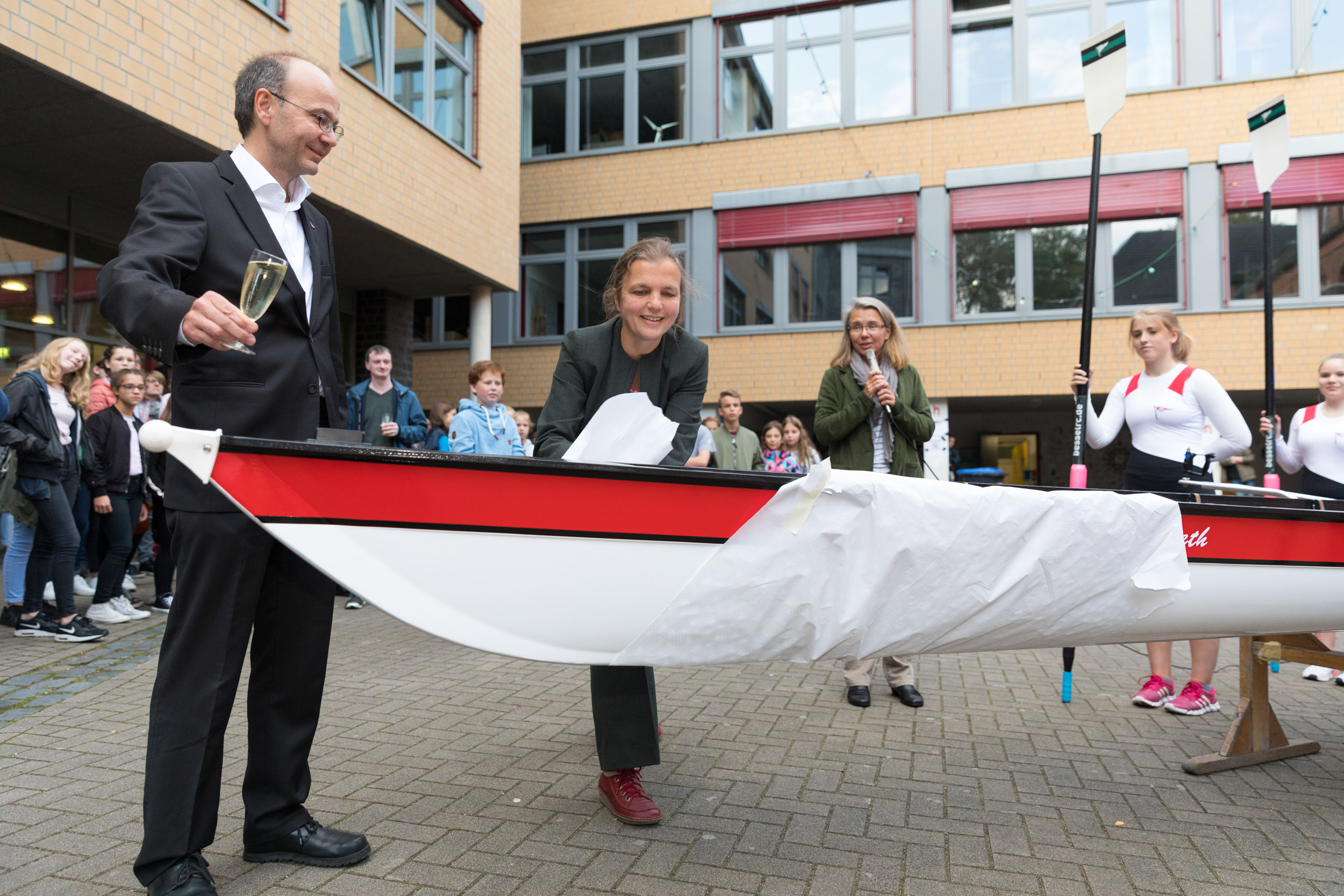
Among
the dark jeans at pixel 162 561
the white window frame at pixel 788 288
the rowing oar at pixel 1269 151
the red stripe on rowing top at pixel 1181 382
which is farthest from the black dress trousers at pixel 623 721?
the white window frame at pixel 788 288

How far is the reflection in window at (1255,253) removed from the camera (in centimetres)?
1345

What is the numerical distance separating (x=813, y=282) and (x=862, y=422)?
456 inches

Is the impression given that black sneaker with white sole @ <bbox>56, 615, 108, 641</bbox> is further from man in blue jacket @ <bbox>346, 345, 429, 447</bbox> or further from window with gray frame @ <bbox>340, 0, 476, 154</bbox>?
window with gray frame @ <bbox>340, 0, 476, 154</bbox>

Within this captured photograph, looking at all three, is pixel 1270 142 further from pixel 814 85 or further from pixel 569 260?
pixel 569 260

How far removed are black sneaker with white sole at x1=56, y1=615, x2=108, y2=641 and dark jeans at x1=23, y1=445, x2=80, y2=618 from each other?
12 centimetres

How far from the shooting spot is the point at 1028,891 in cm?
229

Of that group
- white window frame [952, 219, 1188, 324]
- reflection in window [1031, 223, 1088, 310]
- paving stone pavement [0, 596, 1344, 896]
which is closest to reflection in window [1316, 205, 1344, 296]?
white window frame [952, 219, 1188, 324]

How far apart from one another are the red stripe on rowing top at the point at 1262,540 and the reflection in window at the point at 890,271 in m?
12.4

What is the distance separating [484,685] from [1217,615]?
3.33 meters

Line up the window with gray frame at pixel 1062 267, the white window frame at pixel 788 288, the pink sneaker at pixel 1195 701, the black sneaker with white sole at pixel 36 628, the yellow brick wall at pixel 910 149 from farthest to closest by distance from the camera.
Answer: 1. the white window frame at pixel 788 288
2. the window with gray frame at pixel 1062 267
3. the yellow brick wall at pixel 910 149
4. the black sneaker with white sole at pixel 36 628
5. the pink sneaker at pixel 1195 701

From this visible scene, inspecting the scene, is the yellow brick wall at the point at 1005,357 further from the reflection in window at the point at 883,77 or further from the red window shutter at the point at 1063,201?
the reflection in window at the point at 883,77

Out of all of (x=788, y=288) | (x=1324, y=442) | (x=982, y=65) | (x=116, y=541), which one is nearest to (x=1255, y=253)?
(x=982, y=65)

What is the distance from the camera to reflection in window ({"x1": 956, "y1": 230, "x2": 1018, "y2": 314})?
1444 centimetres

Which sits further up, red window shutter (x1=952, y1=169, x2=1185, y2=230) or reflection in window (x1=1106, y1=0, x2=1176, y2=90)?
reflection in window (x1=1106, y1=0, x2=1176, y2=90)
